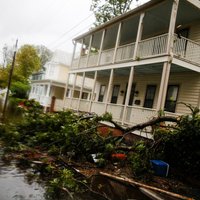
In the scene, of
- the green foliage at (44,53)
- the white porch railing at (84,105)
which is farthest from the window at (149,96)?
the green foliage at (44,53)

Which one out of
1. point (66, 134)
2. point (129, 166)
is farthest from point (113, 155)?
point (66, 134)

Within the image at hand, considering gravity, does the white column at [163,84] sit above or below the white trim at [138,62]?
below

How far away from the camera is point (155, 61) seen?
11.5 metres

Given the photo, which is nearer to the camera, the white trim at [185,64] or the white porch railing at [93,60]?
the white trim at [185,64]

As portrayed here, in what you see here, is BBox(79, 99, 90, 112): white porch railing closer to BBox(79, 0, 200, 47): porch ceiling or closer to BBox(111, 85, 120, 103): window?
BBox(111, 85, 120, 103): window

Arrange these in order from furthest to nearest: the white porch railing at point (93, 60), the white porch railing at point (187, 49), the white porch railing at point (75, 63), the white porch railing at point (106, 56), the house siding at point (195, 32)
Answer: the white porch railing at point (75, 63)
the white porch railing at point (93, 60)
the white porch railing at point (106, 56)
the house siding at point (195, 32)
the white porch railing at point (187, 49)

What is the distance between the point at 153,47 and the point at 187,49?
1.62 m

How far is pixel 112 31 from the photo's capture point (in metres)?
17.4

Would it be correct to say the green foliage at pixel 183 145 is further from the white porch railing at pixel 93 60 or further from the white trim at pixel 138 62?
the white porch railing at pixel 93 60

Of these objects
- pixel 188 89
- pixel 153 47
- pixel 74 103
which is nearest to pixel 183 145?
pixel 188 89

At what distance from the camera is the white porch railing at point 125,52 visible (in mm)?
14141

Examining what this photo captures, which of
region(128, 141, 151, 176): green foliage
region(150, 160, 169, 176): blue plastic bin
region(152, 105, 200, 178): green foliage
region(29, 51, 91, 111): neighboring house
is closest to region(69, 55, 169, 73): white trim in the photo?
region(152, 105, 200, 178): green foliage

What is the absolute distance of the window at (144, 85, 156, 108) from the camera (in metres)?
14.7

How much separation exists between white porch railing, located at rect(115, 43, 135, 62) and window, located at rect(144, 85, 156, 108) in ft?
7.75
